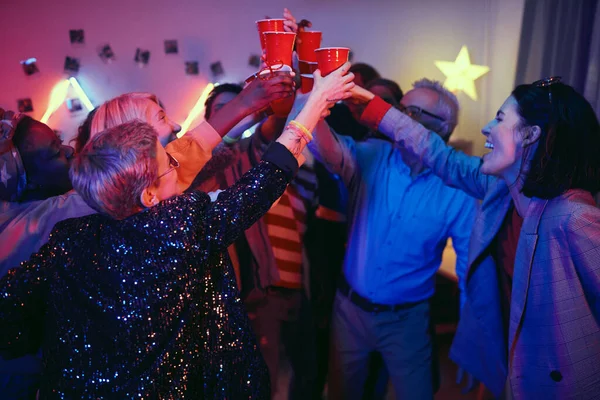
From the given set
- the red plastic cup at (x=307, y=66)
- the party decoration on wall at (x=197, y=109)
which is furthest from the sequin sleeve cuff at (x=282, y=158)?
the party decoration on wall at (x=197, y=109)

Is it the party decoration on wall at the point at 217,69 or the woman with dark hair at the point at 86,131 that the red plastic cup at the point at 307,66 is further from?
the party decoration on wall at the point at 217,69

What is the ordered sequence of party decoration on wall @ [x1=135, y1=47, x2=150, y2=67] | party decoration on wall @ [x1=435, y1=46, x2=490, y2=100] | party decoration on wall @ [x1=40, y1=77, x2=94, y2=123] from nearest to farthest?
party decoration on wall @ [x1=40, y1=77, x2=94, y2=123], party decoration on wall @ [x1=135, y1=47, x2=150, y2=67], party decoration on wall @ [x1=435, y1=46, x2=490, y2=100]

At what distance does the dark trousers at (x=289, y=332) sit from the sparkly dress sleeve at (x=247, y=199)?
3.59 ft

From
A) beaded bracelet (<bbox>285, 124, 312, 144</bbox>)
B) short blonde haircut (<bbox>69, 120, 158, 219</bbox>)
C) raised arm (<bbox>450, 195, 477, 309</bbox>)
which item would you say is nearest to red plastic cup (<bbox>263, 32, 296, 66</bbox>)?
beaded bracelet (<bbox>285, 124, 312, 144</bbox>)

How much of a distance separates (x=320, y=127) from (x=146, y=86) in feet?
6.95

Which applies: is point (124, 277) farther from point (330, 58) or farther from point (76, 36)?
point (76, 36)

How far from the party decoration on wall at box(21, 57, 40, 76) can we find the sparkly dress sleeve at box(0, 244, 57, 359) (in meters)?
2.59

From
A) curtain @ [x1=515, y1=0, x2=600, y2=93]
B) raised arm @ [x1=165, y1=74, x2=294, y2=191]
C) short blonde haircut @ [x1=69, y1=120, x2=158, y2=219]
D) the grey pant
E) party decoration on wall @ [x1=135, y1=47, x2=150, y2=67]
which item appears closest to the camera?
short blonde haircut @ [x1=69, y1=120, x2=158, y2=219]

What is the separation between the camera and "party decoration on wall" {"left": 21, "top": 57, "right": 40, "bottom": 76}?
327 cm

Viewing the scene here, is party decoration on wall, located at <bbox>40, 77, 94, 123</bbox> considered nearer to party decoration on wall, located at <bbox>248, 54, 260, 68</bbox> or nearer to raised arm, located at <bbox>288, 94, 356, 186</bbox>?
party decoration on wall, located at <bbox>248, 54, 260, 68</bbox>

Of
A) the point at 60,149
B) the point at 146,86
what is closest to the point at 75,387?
the point at 60,149

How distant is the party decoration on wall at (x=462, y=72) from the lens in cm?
389

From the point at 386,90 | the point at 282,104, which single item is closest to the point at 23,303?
the point at 282,104

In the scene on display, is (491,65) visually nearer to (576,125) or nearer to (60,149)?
(576,125)
